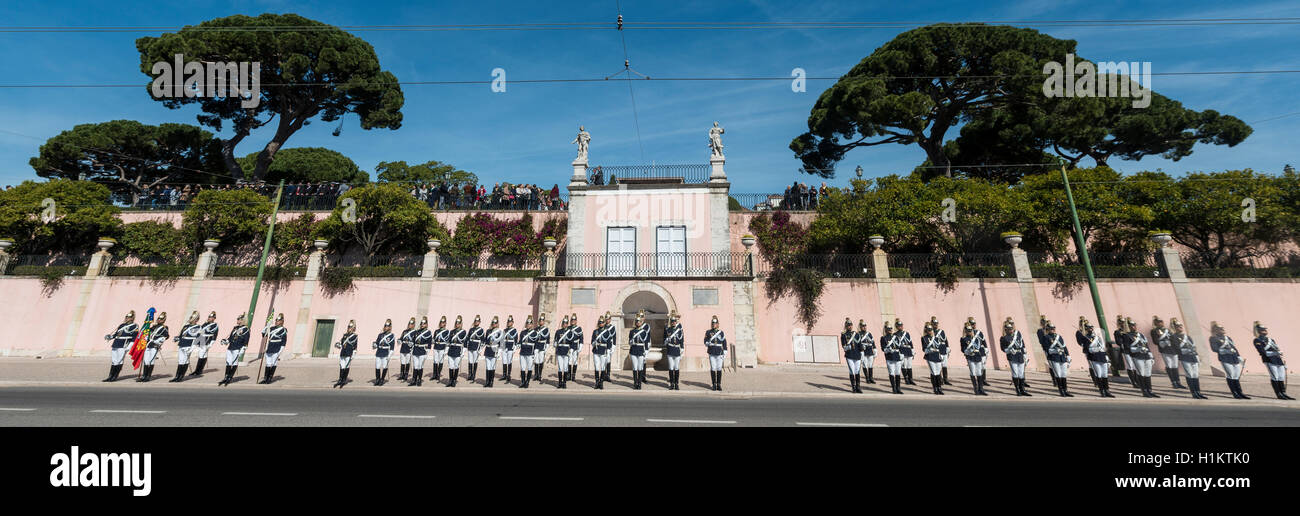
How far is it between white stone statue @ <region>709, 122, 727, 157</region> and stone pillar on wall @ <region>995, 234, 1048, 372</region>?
37.0ft

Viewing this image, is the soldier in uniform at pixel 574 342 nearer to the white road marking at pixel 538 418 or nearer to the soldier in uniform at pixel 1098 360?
the white road marking at pixel 538 418

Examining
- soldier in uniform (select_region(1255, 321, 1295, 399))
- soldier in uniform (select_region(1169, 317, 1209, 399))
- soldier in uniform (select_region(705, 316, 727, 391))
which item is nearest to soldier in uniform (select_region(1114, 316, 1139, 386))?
soldier in uniform (select_region(1169, 317, 1209, 399))

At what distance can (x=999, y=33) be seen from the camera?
2473cm

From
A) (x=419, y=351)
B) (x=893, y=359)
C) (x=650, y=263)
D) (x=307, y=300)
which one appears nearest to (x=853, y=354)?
(x=893, y=359)

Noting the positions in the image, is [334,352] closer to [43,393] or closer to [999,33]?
[43,393]

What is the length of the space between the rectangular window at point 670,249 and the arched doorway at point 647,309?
1.33m

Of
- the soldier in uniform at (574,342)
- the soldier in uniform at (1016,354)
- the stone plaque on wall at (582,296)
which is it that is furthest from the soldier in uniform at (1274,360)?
the stone plaque on wall at (582,296)

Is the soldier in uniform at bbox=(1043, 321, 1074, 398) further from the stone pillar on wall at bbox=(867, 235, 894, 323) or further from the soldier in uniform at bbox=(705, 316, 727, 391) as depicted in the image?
the soldier in uniform at bbox=(705, 316, 727, 391)

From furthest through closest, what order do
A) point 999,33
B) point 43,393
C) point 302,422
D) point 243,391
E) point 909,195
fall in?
point 999,33, point 909,195, point 243,391, point 43,393, point 302,422

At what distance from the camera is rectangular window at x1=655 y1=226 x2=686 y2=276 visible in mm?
18906

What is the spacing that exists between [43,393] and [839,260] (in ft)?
73.3

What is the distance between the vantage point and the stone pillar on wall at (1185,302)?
1522 cm
